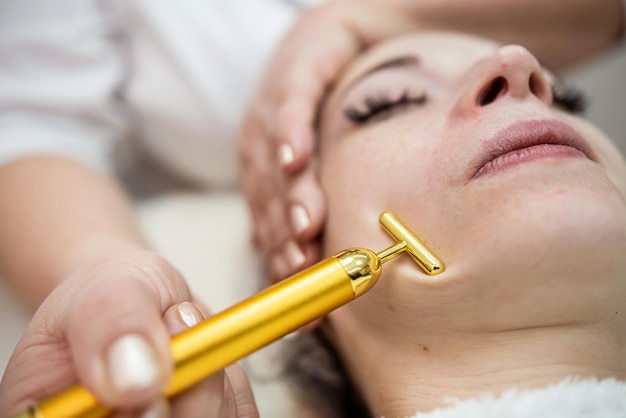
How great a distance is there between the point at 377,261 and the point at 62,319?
0.80 feet

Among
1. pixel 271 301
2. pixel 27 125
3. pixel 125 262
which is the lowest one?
pixel 271 301

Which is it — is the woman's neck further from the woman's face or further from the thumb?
the thumb

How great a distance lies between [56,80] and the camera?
1.01 metres

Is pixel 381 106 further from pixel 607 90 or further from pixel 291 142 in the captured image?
pixel 607 90

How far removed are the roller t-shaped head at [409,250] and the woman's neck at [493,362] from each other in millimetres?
68

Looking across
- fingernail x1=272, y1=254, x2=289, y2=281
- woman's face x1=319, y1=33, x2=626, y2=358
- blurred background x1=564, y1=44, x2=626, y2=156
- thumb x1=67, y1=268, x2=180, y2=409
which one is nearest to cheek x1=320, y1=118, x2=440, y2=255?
woman's face x1=319, y1=33, x2=626, y2=358

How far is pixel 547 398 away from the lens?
0.44 meters

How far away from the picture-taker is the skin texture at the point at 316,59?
2.38ft

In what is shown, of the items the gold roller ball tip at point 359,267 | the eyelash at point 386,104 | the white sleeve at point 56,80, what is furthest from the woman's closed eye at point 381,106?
the white sleeve at point 56,80

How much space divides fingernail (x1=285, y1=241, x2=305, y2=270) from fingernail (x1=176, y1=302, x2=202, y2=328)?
254mm

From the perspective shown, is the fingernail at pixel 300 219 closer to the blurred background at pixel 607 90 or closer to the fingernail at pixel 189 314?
the fingernail at pixel 189 314

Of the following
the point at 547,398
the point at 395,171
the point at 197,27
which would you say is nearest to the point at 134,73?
the point at 197,27

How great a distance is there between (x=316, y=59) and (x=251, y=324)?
52 centimetres

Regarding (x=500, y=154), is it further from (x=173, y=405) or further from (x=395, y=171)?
(x=173, y=405)
